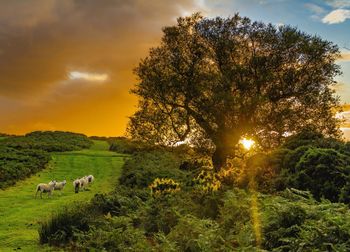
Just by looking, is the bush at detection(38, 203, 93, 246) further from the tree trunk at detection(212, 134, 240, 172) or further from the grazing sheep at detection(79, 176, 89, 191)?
the grazing sheep at detection(79, 176, 89, 191)

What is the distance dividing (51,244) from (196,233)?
7163 mm

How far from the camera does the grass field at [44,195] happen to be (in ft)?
61.2

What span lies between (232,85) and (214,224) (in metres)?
17.9

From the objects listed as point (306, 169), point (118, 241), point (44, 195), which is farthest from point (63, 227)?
point (44, 195)

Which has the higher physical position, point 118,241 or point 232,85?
point 232,85

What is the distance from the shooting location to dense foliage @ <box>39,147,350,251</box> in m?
9.24

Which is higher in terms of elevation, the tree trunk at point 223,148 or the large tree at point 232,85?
the large tree at point 232,85

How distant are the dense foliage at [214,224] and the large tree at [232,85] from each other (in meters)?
8.35

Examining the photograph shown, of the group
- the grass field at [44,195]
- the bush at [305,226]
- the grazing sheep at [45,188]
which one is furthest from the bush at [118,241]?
the grazing sheep at [45,188]

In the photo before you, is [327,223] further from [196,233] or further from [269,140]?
[269,140]

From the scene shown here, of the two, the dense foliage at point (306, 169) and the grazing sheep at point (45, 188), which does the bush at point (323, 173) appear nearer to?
the dense foliage at point (306, 169)

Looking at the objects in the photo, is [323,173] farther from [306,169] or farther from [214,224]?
[214,224]

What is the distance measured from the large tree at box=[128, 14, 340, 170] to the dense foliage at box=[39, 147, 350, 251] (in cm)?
835

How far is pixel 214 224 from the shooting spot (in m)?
→ 11.9
